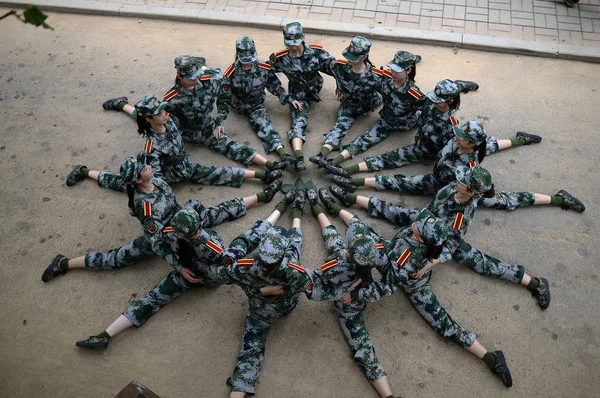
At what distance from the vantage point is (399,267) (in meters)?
4.98

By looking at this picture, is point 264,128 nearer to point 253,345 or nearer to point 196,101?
point 196,101

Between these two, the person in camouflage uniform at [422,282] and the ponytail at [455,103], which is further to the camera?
the ponytail at [455,103]

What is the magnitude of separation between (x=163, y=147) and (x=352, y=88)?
2.55m

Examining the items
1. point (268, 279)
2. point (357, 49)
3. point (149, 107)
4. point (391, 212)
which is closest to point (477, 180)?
point (391, 212)

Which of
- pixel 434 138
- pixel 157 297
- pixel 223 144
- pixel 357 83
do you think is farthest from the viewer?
pixel 223 144

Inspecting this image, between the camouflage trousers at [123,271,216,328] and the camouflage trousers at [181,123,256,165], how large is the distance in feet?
6.20

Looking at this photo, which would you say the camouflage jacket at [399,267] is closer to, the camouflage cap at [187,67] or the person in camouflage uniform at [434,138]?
the person in camouflage uniform at [434,138]

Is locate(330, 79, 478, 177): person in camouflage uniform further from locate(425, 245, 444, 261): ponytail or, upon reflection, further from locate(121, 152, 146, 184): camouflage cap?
locate(121, 152, 146, 184): camouflage cap

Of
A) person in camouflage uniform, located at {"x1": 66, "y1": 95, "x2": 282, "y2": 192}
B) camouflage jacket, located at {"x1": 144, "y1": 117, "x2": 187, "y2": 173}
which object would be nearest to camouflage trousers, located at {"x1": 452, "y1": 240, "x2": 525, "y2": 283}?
person in camouflage uniform, located at {"x1": 66, "y1": 95, "x2": 282, "y2": 192}

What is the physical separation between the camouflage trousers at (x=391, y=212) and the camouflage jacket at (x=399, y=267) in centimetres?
88

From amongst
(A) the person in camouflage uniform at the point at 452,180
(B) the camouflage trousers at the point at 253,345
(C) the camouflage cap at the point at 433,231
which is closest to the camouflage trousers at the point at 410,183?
(A) the person in camouflage uniform at the point at 452,180

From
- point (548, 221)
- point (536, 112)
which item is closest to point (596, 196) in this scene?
point (548, 221)

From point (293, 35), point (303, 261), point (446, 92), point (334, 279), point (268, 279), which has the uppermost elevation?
point (293, 35)

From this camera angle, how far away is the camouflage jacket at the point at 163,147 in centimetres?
594
